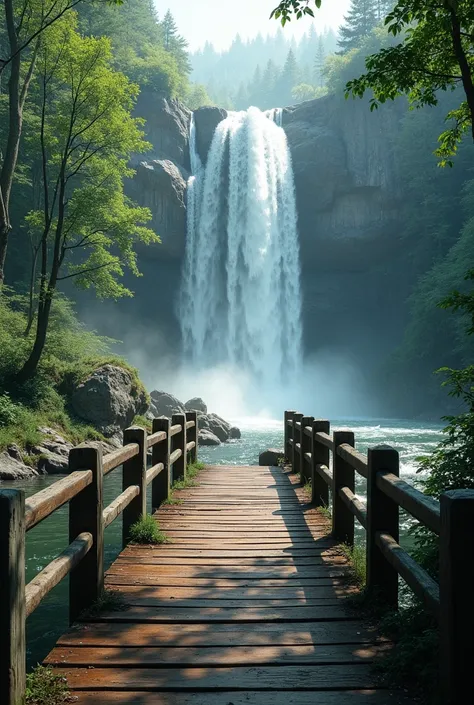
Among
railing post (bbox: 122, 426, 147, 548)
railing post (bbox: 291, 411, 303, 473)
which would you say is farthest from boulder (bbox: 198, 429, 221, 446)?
railing post (bbox: 122, 426, 147, 548)

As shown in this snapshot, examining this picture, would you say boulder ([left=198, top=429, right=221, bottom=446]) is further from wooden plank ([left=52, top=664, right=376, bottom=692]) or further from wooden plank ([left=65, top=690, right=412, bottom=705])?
wooden plank ([left=65, top=690, right=412, bottom=705])

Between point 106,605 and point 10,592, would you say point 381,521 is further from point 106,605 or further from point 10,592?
point 10,592

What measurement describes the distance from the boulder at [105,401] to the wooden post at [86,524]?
46.5 feet

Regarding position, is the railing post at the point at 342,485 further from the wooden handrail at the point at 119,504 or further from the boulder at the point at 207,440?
the boulder at the point at 207,440

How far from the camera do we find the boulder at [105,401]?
1798cm

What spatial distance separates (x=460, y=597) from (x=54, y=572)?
75.0 inches

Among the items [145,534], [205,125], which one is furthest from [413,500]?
[205,125]

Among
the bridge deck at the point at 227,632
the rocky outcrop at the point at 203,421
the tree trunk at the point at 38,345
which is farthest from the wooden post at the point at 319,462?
the rocky outcrop at the point at 203,421

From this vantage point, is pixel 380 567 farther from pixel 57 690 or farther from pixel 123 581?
pixel 57 690

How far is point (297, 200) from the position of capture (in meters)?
40.3

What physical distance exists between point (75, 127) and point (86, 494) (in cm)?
1686

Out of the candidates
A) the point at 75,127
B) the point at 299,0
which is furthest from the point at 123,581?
the point at 75,127

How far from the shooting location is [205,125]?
41.4m

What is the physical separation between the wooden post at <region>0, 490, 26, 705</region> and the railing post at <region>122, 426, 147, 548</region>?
2962mm
